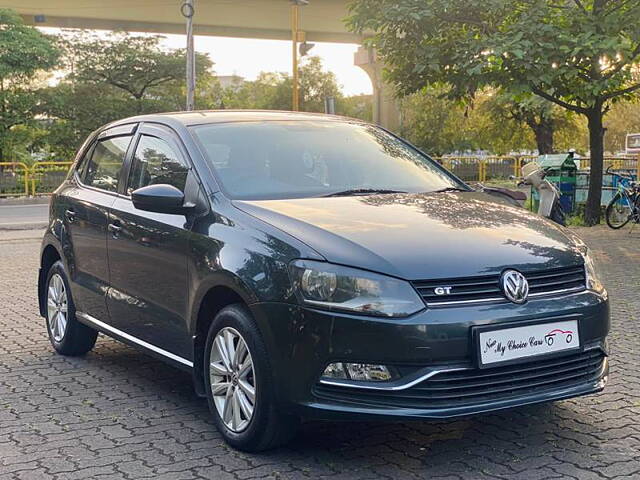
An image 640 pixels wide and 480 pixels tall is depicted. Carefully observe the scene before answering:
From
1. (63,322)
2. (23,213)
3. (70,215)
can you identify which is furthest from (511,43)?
(23,213)

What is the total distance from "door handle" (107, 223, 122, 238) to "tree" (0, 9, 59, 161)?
1233 inches

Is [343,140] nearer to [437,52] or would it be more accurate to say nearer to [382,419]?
[382,419]

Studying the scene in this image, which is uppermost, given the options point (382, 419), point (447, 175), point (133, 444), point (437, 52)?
point (437, 52)

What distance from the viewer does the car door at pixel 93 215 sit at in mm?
5637

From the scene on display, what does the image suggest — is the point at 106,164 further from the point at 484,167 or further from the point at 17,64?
the point at 17,64

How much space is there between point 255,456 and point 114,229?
75.7 inches

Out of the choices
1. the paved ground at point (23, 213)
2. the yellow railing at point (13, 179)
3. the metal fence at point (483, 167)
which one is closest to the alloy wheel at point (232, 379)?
the paved ground at point (23, 213)

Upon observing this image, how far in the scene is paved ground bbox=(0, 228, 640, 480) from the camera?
3971 millimetres

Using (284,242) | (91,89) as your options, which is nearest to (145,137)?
(284,242)

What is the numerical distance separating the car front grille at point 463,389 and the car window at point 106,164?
2.63 m

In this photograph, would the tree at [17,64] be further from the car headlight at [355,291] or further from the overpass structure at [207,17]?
the car headlight at [355,291]

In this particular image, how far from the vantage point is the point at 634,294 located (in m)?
9.04

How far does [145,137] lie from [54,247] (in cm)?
148

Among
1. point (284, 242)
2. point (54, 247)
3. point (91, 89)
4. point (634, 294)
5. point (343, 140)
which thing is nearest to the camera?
point (284, 242)
